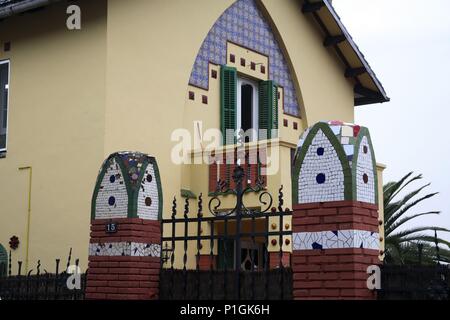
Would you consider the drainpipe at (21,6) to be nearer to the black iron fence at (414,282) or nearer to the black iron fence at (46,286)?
the black iron fence at (46,286)

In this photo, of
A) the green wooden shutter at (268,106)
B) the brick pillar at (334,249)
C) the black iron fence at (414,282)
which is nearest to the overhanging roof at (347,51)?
the green wooden shutter at (268,106)

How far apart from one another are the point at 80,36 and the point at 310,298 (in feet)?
25.0

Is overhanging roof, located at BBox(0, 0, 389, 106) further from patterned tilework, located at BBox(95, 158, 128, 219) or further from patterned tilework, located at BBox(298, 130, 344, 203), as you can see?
patterned tilework, located at BBox(298, 130, 344, 203)

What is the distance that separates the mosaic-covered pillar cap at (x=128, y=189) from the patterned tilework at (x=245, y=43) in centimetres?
518

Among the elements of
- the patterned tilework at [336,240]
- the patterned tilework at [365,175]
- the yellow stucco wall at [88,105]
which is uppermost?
the yellow stucco wall at [88,105]

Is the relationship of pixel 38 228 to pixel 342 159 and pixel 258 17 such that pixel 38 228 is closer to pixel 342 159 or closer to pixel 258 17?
pixel 258 17

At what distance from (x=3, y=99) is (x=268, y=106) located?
5.08 m

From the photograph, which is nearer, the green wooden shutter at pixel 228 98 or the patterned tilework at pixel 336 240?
the patterned tilework at pixel 336 240

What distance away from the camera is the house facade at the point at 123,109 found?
1323 centimetres

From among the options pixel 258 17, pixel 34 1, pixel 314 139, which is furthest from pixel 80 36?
pixel 314 139

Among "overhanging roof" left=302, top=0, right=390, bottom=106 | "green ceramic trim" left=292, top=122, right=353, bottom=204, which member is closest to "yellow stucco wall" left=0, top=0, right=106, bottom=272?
"green ceramic trim" left=292, top=122, right=353, bottom=204

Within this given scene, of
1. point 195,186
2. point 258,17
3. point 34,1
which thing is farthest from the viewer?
point 258,17

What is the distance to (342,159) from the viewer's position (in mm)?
7711

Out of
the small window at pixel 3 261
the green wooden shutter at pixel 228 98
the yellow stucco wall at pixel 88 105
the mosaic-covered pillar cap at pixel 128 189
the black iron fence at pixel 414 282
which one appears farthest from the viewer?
the green wooden shutter at pixel 228 98
